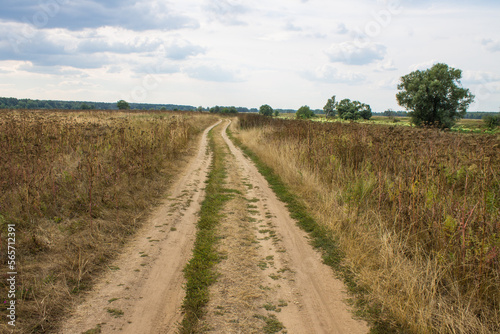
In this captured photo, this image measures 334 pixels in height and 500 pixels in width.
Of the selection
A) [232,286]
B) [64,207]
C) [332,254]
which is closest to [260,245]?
[332,254]

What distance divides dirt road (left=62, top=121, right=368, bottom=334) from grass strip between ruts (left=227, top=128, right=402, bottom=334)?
155mm

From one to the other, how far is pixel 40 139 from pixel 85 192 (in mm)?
4344

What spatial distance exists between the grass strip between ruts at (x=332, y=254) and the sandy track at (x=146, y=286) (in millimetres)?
2337

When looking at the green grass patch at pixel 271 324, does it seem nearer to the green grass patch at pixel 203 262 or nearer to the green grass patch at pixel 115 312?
the green grass patch at pixel 203 262

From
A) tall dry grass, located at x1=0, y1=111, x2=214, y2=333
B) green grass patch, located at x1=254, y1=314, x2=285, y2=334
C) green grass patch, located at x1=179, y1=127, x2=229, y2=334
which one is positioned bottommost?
green grass patch, located at x1=254, y1=314, x2=285, y2=334

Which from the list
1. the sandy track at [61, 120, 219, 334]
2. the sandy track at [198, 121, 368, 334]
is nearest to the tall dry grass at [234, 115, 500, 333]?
the sandy track at [198, 121, 368, 334]

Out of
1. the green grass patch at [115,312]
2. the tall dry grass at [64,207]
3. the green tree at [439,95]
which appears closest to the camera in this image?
the green grass patch at [115,312]

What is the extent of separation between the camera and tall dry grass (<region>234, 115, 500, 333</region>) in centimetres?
336

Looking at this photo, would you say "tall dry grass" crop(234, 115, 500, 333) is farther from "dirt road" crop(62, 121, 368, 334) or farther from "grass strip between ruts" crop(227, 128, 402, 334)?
"dirt road" crop(62, 121, 368, 334)

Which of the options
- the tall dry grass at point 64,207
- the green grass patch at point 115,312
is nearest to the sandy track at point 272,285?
the green grass patch at point 115,312

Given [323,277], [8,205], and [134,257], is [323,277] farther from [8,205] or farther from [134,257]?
[8,205]

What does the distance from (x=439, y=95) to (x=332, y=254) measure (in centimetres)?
3885

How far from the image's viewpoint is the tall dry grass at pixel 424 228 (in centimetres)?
336

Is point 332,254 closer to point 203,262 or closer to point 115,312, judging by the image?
point 203,262
